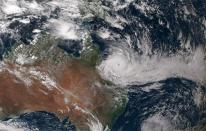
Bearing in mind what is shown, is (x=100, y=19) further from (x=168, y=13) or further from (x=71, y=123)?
(x=71, y=123)

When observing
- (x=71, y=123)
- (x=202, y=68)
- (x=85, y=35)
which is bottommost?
(x=71, y=123)

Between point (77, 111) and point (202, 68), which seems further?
point (202, 68)

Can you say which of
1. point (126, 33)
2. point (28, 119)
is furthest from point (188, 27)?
point (28, 119)

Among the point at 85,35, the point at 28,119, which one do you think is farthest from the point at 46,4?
the point at 28,119

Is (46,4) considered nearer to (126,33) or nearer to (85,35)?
(85,35)

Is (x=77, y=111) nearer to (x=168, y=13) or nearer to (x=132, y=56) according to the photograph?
(x=132, y=56)

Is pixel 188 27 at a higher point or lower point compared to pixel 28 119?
higher

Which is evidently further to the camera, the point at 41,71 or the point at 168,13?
the point at 168,13

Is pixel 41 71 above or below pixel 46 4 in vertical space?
below
